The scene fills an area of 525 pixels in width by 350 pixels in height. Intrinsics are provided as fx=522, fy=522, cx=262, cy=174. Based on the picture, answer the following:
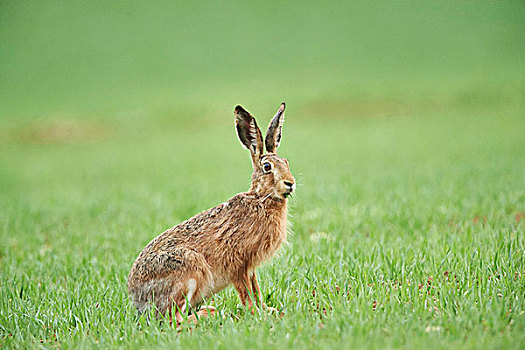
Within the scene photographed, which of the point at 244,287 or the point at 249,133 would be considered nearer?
the point at 244,287

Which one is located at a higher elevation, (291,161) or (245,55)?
(245,55)

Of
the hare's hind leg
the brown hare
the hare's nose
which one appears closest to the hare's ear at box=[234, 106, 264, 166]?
the brown hare

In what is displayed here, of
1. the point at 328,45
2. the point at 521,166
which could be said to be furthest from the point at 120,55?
the point at 521,166

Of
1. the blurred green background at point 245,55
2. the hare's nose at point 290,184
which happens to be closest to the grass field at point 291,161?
the blurred green background at point 245,55

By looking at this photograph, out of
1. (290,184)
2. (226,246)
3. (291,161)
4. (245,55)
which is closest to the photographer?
(290,184)

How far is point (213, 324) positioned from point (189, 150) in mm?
17939

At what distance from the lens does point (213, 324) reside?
4277mm

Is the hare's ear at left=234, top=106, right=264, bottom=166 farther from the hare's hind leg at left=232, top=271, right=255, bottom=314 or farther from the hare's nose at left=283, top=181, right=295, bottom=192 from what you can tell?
the hare's hind leg at left=232, top=271, right=255, bottom=314

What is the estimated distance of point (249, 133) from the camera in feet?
15.3

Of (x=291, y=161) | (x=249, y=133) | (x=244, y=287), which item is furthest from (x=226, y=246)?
(x=291, y=161)

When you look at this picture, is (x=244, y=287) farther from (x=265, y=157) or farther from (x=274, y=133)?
(x=274, y=133)

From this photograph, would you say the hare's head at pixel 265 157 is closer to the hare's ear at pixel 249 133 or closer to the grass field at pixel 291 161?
the hare's ear at pixel 249 133

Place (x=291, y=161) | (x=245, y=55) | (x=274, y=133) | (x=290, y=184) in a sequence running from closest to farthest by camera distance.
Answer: (x=290, y=184) < (x=274, y=133) < (x=291, y=161) < (x=245, y=55)

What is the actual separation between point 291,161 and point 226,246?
12.0 meters
